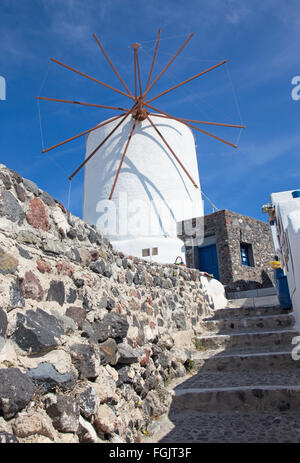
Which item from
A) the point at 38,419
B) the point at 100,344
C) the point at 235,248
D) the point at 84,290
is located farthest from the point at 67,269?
the point at 235,248

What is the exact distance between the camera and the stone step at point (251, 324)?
15.8 ft

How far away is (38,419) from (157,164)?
11355mm

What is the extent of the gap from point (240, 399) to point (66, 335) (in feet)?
5.88

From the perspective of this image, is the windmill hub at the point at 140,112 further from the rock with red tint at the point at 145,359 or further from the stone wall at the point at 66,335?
the rock with red tint at the point at 145,359

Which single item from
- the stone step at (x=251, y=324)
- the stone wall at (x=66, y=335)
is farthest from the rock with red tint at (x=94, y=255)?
the stone step at (x=251, y=324)

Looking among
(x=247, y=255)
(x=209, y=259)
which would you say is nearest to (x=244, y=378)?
(x=209, y=259)

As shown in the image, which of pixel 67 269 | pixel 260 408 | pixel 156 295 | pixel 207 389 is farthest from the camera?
pixel 156 295

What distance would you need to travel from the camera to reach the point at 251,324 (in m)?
4.93

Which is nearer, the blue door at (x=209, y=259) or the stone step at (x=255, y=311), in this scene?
the stone step at (x=255, y=311)

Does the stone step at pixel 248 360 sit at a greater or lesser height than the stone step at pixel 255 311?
lesser

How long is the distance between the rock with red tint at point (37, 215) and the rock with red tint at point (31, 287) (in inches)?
13.9
